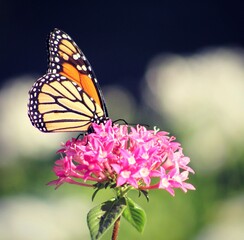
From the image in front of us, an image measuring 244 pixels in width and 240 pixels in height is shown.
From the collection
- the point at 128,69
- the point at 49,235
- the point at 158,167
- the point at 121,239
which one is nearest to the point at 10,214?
the point at 49,235

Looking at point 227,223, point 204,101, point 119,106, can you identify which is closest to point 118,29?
point 119,106

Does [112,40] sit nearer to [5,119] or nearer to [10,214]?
[5,119]

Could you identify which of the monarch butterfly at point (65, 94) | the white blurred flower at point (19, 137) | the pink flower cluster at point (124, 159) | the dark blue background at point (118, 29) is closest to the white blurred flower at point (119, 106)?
the white blurred flower at point (19, 137)

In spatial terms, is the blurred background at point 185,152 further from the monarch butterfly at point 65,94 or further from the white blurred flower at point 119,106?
the monarch butterfly at point 65,94

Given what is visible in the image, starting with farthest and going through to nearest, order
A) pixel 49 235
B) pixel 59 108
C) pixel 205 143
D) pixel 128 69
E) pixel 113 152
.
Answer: pixel 128 69, pixel 205 143, pixel 49 235, pixel 59 108, pixel 113 152

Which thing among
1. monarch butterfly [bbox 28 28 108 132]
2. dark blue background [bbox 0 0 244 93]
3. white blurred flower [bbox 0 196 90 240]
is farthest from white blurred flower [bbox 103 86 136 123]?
monarch butterfly [bbox 28 28 108 132]

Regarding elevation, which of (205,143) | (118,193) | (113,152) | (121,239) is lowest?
(121,239)
